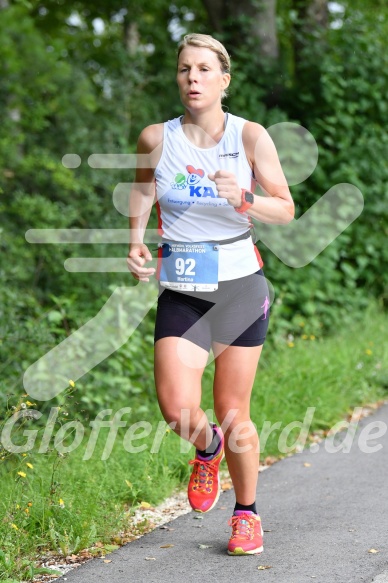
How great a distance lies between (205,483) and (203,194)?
1.35 metres

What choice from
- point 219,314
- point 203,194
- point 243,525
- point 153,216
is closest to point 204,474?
point 243,525

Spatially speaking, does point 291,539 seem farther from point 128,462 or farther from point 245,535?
point 128,462

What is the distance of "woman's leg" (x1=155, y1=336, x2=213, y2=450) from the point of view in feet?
13.7

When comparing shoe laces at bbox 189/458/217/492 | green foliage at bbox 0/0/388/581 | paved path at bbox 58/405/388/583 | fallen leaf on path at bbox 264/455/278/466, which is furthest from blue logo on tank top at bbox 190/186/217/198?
fallen leaf on path at bbox 264/455/278/466

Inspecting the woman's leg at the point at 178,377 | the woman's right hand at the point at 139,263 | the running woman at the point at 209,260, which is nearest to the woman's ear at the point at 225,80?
the running woman at the point at 209,260

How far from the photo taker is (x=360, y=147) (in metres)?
10.3

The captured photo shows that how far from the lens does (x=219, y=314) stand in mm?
4285

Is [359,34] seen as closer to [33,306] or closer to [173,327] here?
[33,306]

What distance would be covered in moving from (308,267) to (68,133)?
3.28 metres

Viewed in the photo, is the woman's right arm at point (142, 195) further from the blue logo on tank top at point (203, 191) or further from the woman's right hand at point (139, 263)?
the blue logo on tank top at point (203, 191)

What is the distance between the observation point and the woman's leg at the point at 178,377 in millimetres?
4172

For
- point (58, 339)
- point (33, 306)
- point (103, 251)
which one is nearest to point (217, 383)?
point (58, 339)

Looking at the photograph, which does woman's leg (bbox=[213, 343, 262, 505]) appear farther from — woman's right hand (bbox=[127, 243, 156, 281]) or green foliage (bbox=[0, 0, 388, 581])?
green foliage (bbox=[0, 0, 388, 581])


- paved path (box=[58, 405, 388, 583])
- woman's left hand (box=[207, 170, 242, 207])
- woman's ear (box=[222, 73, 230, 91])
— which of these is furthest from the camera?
woman's ear (box=[222, 73, 230, 91])
